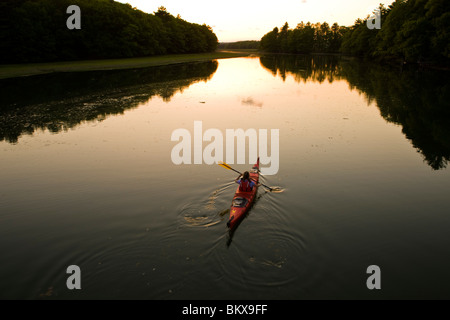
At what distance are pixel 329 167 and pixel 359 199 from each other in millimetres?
3632

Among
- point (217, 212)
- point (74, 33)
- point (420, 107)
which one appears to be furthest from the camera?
point (74, 33)

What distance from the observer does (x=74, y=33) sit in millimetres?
67438

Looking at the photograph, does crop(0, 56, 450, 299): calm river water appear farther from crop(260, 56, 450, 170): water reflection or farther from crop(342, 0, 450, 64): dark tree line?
crop(342, 0, 450, 64): dark tree line

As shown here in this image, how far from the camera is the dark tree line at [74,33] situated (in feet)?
191

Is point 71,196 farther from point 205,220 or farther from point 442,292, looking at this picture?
point 442,292

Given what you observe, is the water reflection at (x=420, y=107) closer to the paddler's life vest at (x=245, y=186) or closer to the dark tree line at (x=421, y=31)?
the dark tree line at (x=421, y=31)

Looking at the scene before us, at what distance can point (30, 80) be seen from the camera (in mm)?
47344

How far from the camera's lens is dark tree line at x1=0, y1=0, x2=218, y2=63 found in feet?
191

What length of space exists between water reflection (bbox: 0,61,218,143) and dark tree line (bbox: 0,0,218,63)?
13790 millimetres

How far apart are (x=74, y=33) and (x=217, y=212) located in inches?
2840

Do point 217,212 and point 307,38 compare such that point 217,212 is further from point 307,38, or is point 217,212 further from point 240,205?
point 307,38

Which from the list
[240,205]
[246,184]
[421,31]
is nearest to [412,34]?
[421,31]

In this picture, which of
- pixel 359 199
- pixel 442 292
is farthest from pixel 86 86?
pixel 442 292

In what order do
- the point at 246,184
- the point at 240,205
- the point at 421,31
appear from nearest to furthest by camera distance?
1. the point at 240,205
2. the point at 246,184
3. the point at 421,31
